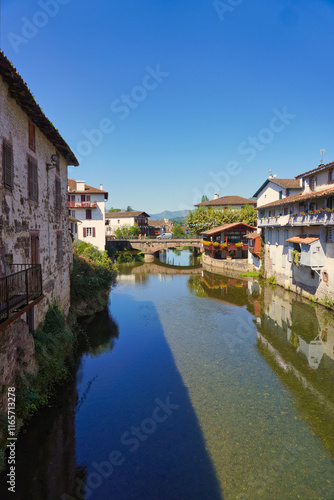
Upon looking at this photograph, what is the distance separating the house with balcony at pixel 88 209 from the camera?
47.4 meters

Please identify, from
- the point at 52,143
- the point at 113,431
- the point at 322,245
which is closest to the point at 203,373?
the point at 113,431

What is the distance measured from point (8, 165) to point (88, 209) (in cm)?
3895

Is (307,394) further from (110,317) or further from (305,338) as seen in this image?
(110,317)

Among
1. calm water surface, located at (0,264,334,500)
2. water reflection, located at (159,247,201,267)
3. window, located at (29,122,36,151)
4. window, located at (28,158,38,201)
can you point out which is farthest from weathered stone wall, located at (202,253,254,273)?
window, located at (29,122,36,151)

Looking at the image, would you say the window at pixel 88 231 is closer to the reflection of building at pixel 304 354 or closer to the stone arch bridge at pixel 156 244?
the stone arch bridge at pixel 156 244

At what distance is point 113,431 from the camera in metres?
10.6

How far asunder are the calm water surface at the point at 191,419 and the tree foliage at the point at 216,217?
40.2 m

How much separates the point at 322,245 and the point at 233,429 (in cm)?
1840

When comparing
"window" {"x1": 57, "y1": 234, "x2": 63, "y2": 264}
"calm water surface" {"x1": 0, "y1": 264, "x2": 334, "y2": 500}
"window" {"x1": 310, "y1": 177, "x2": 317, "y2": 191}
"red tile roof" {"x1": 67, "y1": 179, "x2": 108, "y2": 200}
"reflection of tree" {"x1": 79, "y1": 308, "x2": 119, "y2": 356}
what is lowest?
"calm water surface" {"x1": 0, "y1": 264, "x2": 334, "y2": 500}

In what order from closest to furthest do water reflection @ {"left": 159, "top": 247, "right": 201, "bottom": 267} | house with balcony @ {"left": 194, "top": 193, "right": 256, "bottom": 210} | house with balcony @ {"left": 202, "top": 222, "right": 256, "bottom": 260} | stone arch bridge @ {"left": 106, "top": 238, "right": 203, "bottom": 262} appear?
house with balcony @ {"left": 202, "top": 222, "right": 256, "bottom": 260} < water reflection @ {"left": 159, "top": 247, "right": 201, "bottom": 267} < stone arch bridge @ {"left": 106, "top": 238, "right": 203, "bottom": 262} < house with balcony @ {"left": 194, "top": 193, "right": 256, "bottom": 210}

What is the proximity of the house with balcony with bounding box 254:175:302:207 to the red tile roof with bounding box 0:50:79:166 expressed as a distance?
95.0ft

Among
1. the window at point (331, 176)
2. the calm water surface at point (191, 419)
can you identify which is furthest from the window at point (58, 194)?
the window at point (331, 176)

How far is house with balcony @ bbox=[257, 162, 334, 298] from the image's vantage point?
24.0 metres

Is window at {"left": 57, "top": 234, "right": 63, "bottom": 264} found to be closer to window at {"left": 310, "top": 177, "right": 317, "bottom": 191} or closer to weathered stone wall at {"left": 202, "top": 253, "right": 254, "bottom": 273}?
window at {"left": 310, "top": 177, "right": 317, "bottom": 191}
